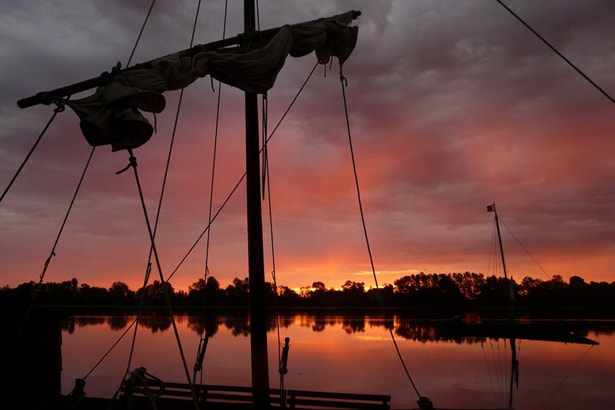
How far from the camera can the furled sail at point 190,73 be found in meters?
7.48

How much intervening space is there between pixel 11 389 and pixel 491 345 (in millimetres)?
54538

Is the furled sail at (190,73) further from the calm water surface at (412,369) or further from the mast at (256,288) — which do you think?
the calm water surface at (412,369)

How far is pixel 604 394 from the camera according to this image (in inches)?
1121

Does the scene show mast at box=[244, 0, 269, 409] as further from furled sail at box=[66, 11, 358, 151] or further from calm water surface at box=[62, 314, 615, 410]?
calm water surface at box=[62, 314, 615, 410]

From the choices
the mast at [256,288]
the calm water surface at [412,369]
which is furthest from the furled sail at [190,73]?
the calm water surface at [412,369]

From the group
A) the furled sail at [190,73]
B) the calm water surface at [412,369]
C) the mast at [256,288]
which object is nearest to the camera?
the mast at [256,288]

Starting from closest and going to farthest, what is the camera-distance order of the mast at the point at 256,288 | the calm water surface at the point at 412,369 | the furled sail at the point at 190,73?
1. the mast at the point at 256,288
2. the furled sail at the point at 190,73
3. the calm water surface at the point at 412,369

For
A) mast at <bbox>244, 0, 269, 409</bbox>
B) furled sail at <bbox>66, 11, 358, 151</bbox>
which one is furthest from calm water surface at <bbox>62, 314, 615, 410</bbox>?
furled sail at <bbox>66, 11, 358, 151</bbox>

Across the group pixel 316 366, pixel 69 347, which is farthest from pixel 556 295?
pixel 69 347

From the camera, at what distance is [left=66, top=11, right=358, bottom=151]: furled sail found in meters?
7.48

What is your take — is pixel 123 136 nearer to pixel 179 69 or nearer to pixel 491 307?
pixel 179 69

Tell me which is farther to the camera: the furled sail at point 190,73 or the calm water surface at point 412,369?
the calm water surface at point 412,369

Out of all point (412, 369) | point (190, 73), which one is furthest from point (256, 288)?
point (412, 369)

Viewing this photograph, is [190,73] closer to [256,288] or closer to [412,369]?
[256,288]
